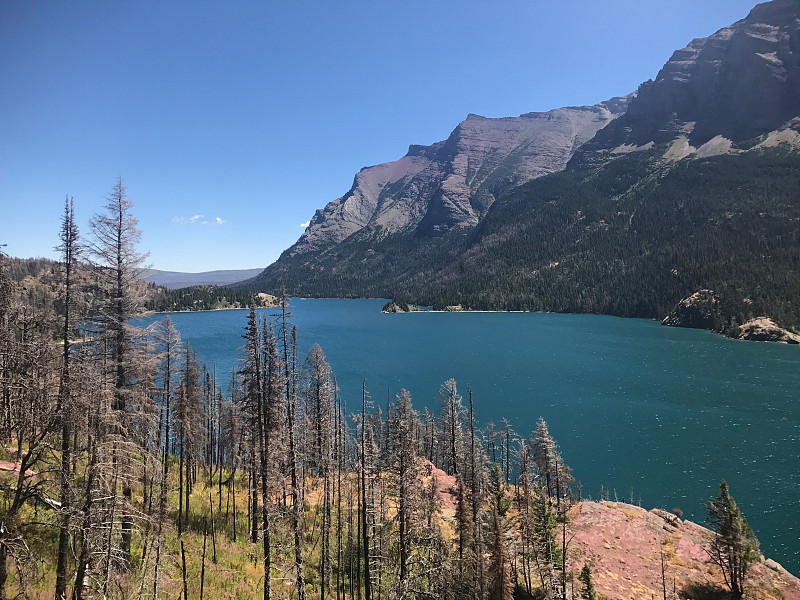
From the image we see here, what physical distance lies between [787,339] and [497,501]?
569 feet

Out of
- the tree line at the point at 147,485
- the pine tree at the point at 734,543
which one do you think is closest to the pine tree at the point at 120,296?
the tree line at the point at 147,485

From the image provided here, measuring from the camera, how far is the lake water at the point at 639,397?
5369 cm

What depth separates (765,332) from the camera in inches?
Result: 5758

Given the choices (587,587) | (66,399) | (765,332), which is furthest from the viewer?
(765,332)

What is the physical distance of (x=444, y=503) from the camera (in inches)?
1741

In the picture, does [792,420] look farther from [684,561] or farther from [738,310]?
[738,310]

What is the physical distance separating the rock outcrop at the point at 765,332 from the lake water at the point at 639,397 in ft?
23.4

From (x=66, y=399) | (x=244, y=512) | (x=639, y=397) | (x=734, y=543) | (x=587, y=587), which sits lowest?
(x=639, y=397)

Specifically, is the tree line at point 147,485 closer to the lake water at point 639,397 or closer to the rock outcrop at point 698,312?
the lake water at point 639,397

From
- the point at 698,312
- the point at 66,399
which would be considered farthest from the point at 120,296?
the point at 698,312

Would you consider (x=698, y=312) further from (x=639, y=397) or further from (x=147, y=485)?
(x=147, y=485)

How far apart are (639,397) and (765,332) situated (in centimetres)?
9699

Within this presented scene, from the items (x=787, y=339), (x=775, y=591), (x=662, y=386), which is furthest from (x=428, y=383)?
(x=787, y=339)

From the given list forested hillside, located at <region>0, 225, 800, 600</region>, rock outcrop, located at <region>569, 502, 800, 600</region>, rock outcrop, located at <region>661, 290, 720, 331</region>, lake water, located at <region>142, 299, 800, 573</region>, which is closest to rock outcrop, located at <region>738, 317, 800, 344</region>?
lake water, located at <region>142, 299, 800, 573</region>
